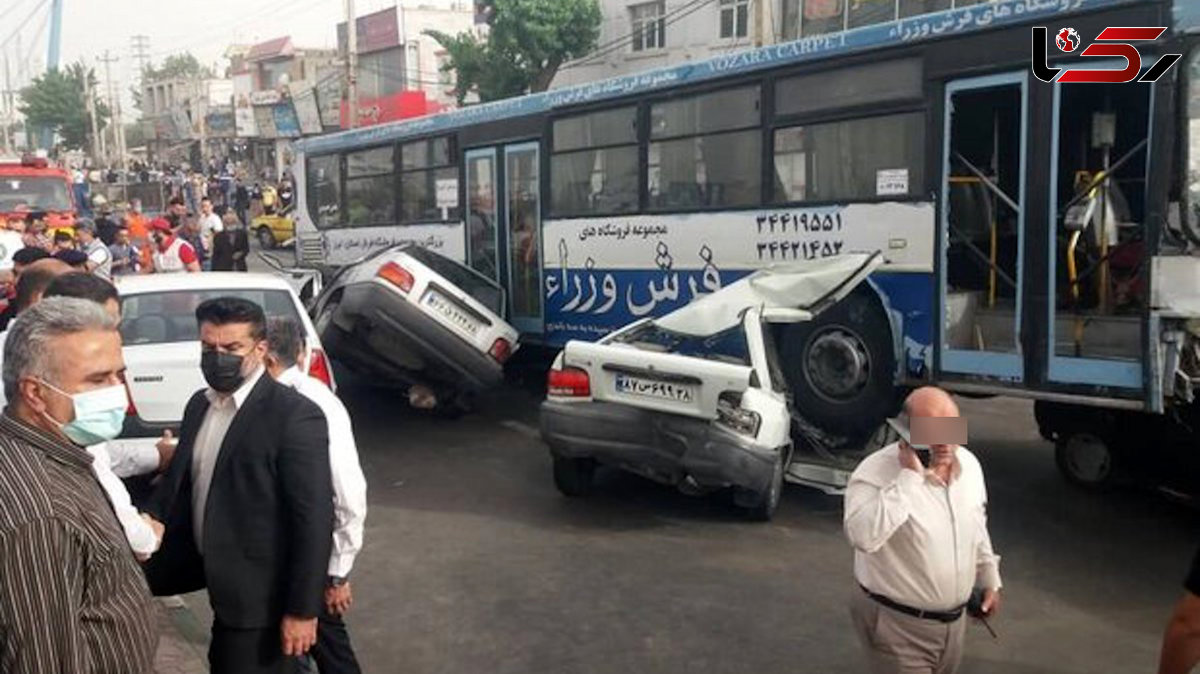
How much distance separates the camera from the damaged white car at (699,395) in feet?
21.2

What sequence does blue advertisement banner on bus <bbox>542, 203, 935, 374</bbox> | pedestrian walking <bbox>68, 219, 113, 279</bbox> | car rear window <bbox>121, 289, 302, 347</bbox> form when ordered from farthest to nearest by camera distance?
pedestrian walking <bbox>68, 219, 113, 279</bbox>
blue advertisement banner on bus <bbox>542, 203, 935, 374</bbox>
car rear window <bbox>121, 289, 302, 347</bbox>

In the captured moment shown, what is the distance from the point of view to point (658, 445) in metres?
6.64

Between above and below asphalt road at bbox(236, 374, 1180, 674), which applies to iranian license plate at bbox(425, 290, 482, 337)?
above

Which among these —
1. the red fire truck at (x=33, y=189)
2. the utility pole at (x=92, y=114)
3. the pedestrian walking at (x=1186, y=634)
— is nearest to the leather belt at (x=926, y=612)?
the pedestrian walking at (x=1186, y=634)

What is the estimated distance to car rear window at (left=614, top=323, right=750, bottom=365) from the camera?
7064 mm

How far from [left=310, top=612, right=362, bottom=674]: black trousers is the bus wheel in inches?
213

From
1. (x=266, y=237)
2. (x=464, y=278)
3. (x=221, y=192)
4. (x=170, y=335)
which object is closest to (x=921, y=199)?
(x=464, y=278)

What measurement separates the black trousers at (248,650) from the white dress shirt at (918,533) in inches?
72.4

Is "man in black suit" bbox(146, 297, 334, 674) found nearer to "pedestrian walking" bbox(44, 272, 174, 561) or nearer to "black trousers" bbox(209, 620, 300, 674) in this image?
"black trousers" bbox(209, 620, 300, 674)

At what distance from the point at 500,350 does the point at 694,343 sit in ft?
8.86

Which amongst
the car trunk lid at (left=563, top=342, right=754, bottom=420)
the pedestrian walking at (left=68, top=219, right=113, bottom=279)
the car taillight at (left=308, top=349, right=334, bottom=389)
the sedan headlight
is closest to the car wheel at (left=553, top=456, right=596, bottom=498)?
the car trunk lid at (left=563, top=342, right=754, bottom=420)

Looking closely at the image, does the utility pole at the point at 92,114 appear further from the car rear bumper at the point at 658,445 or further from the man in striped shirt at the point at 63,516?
the man in striped shirt at the point at 63,516

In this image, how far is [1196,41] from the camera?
19.4ft

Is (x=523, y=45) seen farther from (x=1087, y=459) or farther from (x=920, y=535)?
(x=920, y=535)
